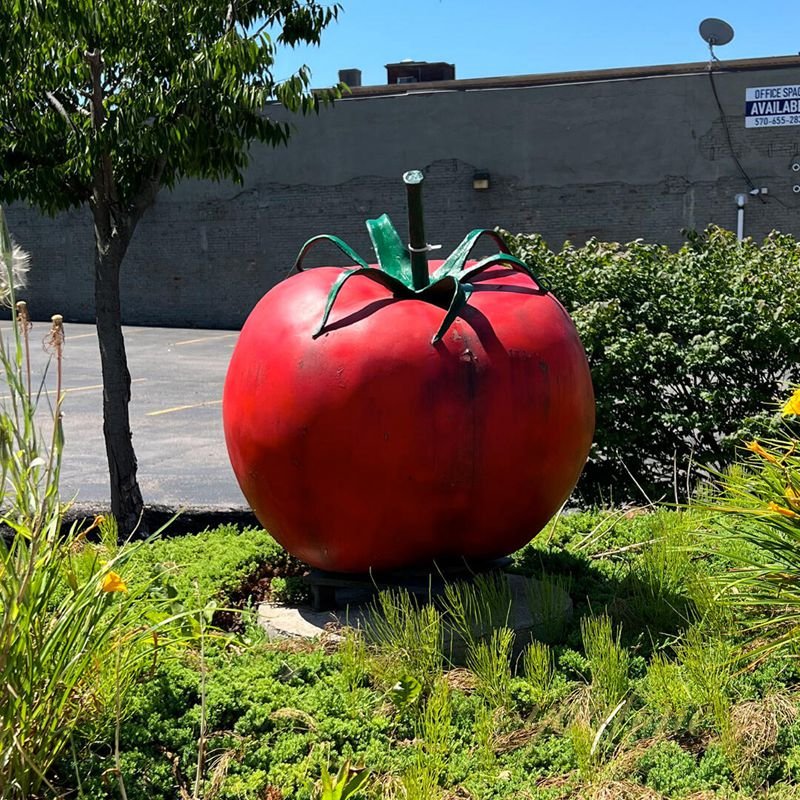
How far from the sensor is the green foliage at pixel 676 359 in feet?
21.4

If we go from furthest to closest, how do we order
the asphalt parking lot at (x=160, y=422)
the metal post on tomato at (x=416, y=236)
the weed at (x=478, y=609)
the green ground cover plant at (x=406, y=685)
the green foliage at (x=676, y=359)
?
the asphalt parking lot at (x=160, y=422), the green foliage at (x=676, y=359), the metal post on tomato at (x=416, y=236), the weed at (x=478, y=609), the green ground cover plant at (x=406, y=685)

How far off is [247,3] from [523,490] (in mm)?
3687

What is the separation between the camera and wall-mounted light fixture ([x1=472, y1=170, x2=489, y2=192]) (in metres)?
22.4

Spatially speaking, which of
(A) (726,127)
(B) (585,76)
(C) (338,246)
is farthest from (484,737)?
(B) (585,76)

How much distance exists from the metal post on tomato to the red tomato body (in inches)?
7.3

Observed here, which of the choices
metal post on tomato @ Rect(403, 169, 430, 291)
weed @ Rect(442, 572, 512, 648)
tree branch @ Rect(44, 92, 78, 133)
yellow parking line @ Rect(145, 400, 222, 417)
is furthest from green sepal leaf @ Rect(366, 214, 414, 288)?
yellow parking line @ Rect(145, 400, 222, 417)

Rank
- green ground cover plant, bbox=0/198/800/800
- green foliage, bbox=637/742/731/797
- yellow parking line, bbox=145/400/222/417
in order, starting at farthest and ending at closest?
1. yellow parking line, bbox=145/400/222/417
2. green foliage, bbox=637/742/731/797
3. green ground cover plant, bbox=0/198/800/800

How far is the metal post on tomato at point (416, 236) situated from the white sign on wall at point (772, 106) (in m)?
17.9

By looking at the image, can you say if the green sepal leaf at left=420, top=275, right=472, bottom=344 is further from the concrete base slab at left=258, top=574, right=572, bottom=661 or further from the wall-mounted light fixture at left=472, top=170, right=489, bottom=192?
the wall-mounted light fixture at left=472, top=170, right=489, bottom=192

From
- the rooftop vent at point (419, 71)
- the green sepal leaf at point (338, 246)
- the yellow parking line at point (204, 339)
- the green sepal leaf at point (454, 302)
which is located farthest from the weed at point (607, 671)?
the rooftop vent at point (419, 71)

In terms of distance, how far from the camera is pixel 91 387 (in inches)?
594

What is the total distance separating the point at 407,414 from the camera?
4.03 metres

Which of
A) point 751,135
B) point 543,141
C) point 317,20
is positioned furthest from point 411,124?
point 317,20

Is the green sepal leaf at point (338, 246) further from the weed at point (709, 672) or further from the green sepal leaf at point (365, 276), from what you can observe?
the weed at point (709, 672)
